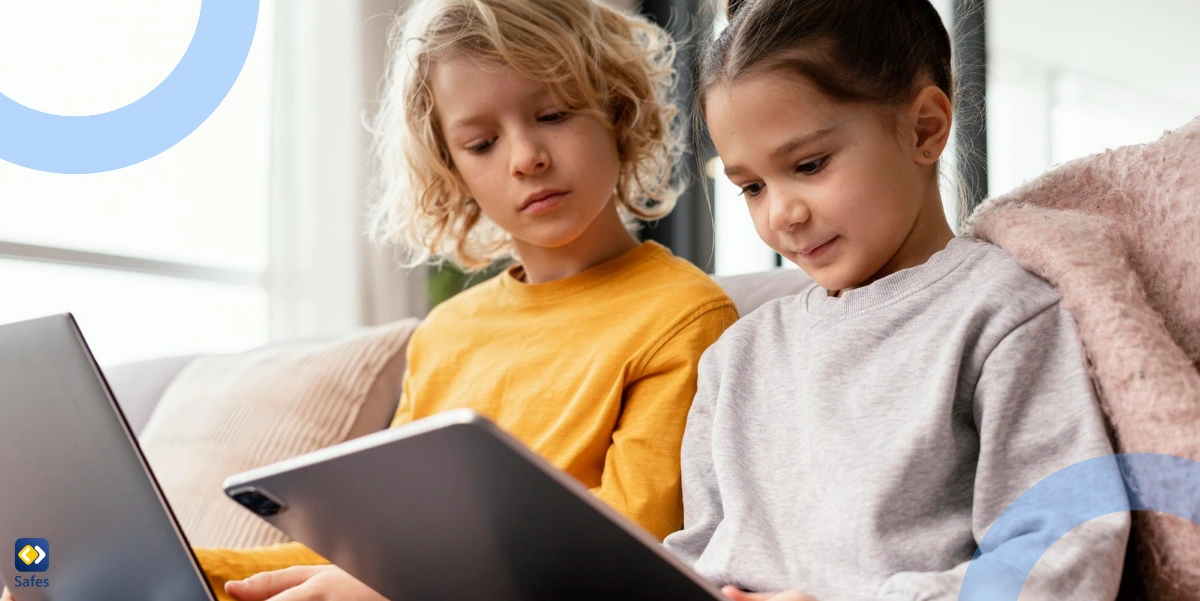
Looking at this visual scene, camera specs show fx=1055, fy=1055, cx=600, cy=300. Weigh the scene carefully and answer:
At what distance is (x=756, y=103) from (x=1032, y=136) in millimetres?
2507

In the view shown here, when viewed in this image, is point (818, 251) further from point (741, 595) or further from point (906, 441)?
point (741, 595)

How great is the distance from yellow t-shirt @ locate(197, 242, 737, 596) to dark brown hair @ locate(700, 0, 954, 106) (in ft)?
0.97

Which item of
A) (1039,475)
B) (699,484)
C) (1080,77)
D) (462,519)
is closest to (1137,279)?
(1039,475)

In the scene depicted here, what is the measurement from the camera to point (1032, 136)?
313cm

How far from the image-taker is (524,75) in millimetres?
1231

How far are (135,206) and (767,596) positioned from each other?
262cm

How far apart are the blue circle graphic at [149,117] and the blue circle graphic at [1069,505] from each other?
2.56m

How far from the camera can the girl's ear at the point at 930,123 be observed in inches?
36.9

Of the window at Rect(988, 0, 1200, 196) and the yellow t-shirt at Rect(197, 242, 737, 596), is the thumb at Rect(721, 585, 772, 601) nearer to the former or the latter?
the yellow t-shirt at Rect(197, 242, 737, 596)

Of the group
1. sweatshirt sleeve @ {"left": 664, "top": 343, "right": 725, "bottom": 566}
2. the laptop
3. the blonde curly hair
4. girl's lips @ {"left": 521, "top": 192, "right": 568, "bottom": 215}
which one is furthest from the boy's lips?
the laptop

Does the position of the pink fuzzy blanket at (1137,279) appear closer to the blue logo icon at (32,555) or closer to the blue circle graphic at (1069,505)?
the blue circle graphic at (1069,505)

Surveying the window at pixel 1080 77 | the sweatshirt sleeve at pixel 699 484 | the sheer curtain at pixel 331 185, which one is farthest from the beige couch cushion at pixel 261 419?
the window at pixel 1080 77

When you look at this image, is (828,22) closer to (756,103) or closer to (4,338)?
(756,103)

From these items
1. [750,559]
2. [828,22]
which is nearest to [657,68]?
[828,22]
